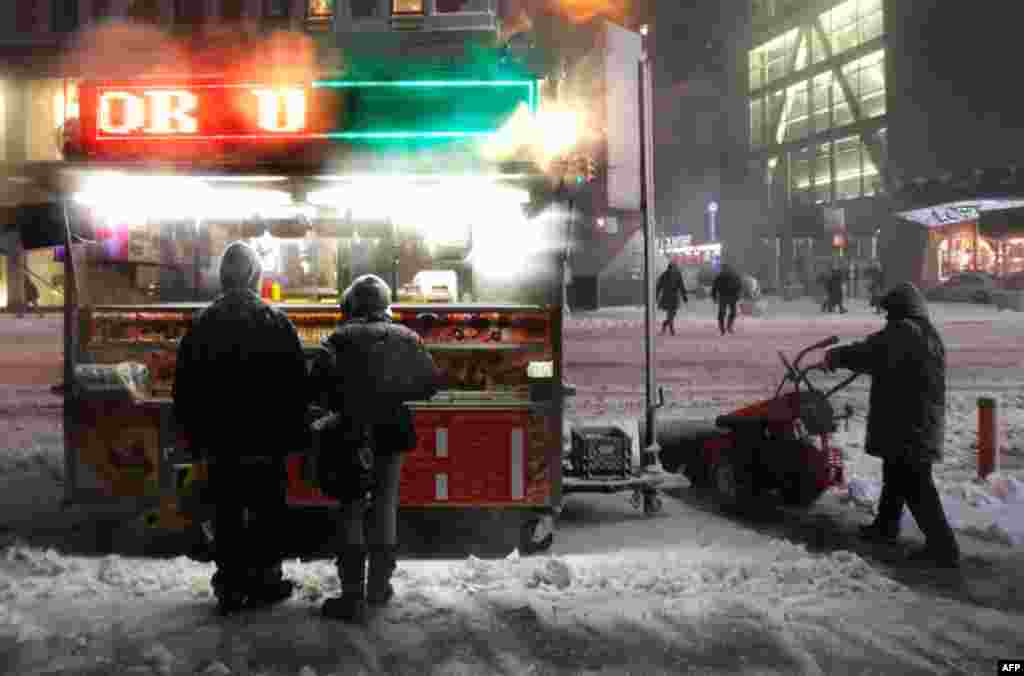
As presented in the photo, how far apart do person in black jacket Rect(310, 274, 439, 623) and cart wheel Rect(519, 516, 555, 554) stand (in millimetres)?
1591

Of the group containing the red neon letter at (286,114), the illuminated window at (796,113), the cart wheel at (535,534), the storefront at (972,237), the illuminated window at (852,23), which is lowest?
the cart wheel at (535,534)

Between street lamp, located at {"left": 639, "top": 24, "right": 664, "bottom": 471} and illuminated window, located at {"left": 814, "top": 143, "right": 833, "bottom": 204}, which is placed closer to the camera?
street lamp, located at {"left": 639, "top": 24, "right": 664, "bottom": 471}

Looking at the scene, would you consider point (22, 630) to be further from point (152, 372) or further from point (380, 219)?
point (380, 219)

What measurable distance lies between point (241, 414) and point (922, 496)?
4.53 meters

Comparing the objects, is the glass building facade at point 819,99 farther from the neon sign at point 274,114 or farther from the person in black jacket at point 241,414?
the person in black jacket at point 241,414

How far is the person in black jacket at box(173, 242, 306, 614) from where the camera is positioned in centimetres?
495

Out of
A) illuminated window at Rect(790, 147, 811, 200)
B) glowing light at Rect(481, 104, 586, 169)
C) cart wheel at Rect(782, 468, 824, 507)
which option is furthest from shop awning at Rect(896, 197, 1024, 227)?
glowing light at Rect(481, 104, 586, 169)

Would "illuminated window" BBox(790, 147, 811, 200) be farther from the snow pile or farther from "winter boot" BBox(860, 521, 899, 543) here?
"winter boot" BBox(860, 521, 899, 543)

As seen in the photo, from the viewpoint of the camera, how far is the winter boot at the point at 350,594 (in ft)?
15.9

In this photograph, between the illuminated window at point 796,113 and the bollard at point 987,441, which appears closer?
the bollard at point 987,441

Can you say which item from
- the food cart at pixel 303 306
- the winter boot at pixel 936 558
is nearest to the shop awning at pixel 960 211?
the winter boot at pixel 936 558

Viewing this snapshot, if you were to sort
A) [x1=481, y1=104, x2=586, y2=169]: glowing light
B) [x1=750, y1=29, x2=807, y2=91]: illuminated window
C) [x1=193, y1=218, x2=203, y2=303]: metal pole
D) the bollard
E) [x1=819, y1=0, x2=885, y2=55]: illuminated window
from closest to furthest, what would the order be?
[x1=481, y1=104, x2=586, y2=169]: glowing light → [x1=193, y1=218, x2=203, y2=303]: metal pole → the bollard → [x1=819, y1=0, x2=885, y2=55]: illuminated window → [x1=750, y1=29, x2=807, y2=91]: illuminated window

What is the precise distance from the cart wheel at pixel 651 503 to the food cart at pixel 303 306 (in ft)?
4.71

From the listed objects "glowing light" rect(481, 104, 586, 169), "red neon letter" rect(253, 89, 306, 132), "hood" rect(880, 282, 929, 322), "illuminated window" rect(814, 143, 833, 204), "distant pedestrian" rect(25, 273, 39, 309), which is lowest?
"hood" rect(880, 282, 929, 322)
